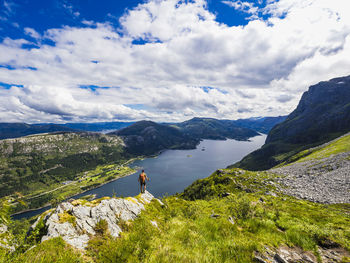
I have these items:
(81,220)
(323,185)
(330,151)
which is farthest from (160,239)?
(330,151)

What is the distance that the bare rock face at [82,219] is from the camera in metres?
8.95

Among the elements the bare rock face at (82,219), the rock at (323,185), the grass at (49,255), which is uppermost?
the grass at (49,255)

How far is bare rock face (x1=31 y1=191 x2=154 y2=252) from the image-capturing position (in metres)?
8.95

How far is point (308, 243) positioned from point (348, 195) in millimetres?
33246

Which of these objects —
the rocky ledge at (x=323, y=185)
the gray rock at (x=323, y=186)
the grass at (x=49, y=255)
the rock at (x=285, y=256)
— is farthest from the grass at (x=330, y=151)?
the grass at (x=49, y=255)

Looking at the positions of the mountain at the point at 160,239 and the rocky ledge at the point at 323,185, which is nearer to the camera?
the mountain at the point at 160,239

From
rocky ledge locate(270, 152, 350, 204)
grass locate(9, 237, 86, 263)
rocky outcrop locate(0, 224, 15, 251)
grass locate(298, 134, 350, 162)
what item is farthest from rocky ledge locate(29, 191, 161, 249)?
grass locate(298, 134, 350, 162)

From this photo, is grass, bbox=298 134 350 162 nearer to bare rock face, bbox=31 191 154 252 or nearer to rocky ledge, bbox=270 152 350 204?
rocky ledge, bbox=270 152 350 204

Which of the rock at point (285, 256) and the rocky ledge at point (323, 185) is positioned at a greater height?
the rock at point (285, 256)

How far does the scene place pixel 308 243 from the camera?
884 cm

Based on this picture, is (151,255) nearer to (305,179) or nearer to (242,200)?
(242,200)

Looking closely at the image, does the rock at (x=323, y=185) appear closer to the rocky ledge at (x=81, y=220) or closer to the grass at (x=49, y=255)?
the rocky ledge at (x=81, y=220)

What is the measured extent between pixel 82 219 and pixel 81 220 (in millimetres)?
187

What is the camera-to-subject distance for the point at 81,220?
418 inches
